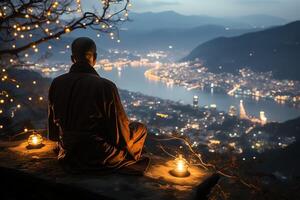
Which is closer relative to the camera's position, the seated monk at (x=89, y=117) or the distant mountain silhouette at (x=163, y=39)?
the seated monk at (x=89, y=117)

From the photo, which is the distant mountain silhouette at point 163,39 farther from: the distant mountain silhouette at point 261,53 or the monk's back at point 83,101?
the monk's back at point 83,101

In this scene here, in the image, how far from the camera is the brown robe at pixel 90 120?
3520mm

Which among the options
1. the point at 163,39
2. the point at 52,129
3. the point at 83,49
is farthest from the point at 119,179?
the point at 163,39

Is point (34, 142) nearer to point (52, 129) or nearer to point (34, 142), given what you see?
point (34, 142)

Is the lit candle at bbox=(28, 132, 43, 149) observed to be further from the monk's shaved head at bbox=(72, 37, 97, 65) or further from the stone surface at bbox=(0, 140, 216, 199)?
the monk's shaved head at bbox=(72, 37, 97, 65)

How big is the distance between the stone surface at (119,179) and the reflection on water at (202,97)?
44.4 metres

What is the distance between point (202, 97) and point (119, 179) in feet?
185

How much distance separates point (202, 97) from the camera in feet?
194

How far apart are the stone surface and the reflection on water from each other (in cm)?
4441

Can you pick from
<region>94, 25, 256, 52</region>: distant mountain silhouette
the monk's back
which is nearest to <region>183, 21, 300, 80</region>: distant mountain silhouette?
<region>94, 25, 256, 52</region>: distant mountain silhouette

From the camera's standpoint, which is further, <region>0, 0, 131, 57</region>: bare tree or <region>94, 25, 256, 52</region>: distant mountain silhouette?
<region>94, 25, 256, 52</region>: distant mountain silhouette

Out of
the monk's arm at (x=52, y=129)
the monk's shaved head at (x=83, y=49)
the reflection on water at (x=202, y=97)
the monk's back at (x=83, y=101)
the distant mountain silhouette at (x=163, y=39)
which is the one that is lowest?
the reflection on water at (x=202, y=97)

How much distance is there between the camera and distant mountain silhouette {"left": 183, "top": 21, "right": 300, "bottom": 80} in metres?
74.2

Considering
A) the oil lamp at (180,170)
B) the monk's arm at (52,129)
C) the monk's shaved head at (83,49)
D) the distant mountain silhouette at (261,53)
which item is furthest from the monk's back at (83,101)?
the distant mountain silhouette at (261,53)
